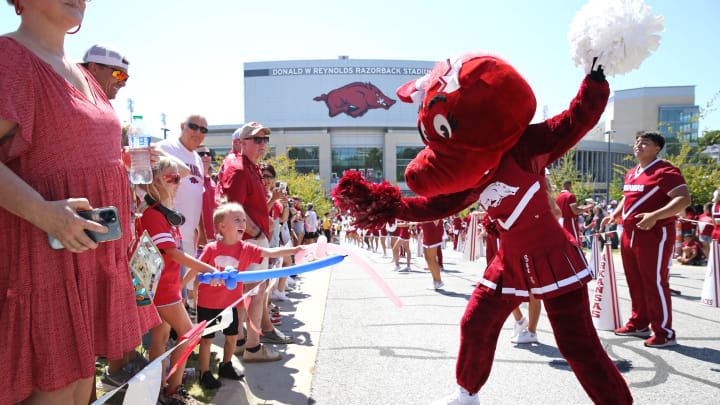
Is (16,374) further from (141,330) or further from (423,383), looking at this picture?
(423,383)

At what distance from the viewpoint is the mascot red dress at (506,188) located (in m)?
2.34

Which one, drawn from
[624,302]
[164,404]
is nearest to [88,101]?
[164,404]

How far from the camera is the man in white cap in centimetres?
269

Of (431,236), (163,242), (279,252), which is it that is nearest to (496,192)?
(279,252)

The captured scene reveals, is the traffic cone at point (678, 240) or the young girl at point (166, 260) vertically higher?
the young girl at point (166, 260)

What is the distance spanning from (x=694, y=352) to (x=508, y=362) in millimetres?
1891

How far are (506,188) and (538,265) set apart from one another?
1.56 feet

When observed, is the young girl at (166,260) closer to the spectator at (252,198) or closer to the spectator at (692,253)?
the spectator at (252,198)

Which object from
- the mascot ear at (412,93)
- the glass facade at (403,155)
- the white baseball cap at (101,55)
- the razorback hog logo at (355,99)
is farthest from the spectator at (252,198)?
the razorback hog logo at (355,99)

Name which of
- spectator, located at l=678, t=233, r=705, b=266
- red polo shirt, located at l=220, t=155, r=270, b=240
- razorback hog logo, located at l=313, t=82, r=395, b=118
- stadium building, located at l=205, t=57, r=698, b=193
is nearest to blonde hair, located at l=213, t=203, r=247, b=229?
red polo shirt, located at l=220, t=155, r=270, b=240

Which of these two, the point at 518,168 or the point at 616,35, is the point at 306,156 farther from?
the point at 616,35

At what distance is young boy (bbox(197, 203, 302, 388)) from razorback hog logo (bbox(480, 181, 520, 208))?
1572 mm

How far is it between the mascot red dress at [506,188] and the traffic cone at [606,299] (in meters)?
2.67

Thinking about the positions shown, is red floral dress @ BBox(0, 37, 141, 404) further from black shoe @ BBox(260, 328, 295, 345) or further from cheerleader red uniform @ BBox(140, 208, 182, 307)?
black shoe @ BBox(260, 328, 295, 345)
